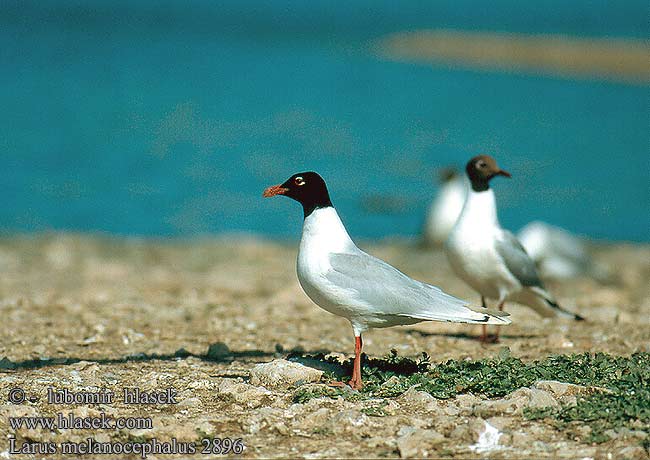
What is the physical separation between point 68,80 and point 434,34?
23.1m

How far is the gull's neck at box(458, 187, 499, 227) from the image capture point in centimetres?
762

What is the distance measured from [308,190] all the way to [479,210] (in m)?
2.16

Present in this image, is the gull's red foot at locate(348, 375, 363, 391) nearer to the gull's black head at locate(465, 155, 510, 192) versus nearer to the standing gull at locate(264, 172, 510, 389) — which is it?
the standing gull at locate(264, 172, 510, 389)

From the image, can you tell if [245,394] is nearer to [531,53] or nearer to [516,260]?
[516,260]

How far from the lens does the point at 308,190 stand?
5867 millimetres

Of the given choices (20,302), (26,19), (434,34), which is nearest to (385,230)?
(20,302)

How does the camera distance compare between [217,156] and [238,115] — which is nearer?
[217,156]

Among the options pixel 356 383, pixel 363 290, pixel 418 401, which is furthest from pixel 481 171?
pixel 418 401

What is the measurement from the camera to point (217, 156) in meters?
20.8

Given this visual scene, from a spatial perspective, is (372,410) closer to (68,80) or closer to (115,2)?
(68,80)

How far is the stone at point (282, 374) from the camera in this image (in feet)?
18.3

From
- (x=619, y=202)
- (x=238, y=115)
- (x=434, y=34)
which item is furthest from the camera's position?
(x=434, y=34)

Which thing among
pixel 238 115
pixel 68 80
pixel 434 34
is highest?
pixel 434 34

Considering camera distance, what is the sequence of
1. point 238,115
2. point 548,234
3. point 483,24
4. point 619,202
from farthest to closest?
point 483,24
point 238,115
point 619,202
point 548,234
